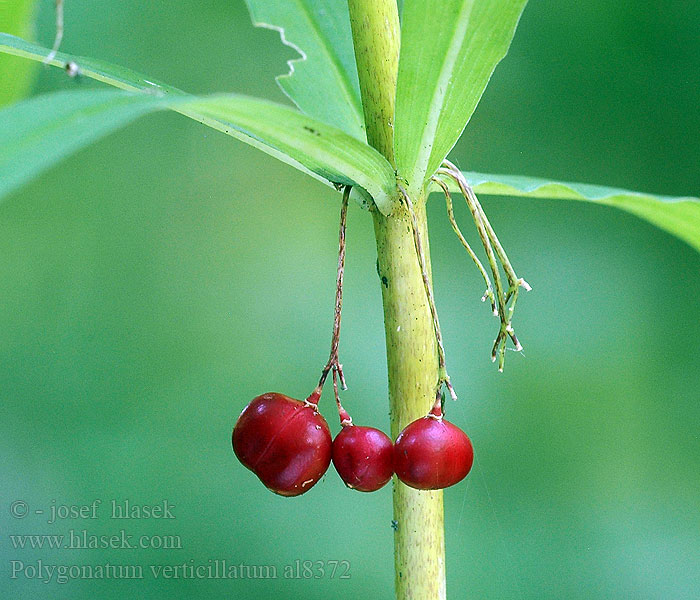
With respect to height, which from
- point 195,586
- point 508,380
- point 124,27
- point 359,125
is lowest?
point 195,586

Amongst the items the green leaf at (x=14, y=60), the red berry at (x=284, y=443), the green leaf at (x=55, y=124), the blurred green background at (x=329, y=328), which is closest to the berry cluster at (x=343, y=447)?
the red berry at (x=284, y=443)

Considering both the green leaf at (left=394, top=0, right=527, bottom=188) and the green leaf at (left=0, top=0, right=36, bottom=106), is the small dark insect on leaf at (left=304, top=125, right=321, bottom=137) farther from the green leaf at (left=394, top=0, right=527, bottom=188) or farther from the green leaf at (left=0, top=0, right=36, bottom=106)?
the green leaf at (left=0, top=0, right=36, bottom=106)

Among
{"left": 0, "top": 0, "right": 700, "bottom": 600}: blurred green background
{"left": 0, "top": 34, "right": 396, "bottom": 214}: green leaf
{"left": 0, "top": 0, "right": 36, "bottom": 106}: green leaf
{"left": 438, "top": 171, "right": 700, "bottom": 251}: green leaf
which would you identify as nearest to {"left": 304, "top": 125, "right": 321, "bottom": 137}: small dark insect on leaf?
{"left": 0, "top": 34, "right": 396, "bottom": 214}: green leaf

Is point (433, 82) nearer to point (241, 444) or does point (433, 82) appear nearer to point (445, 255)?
point (241, 444)

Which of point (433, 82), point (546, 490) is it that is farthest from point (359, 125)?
point (546, 490)

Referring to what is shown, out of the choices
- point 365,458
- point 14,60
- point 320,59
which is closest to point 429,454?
point 365,458

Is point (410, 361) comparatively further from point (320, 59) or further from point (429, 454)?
point (320, 59)

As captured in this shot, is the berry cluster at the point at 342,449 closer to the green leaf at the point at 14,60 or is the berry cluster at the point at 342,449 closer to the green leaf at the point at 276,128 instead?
the green leaf at the point at 276,128
